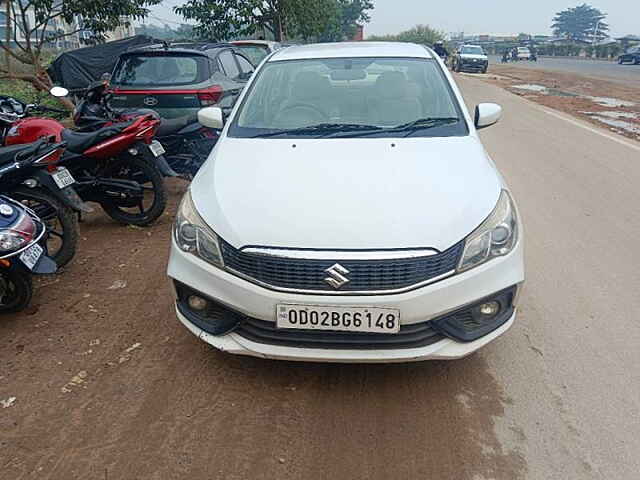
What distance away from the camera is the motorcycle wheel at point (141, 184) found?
5.22m

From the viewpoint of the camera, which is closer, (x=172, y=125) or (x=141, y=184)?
(x=141, y=184)

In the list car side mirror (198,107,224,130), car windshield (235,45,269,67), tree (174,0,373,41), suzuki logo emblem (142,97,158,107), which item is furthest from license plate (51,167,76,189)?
tree (174,0,373,41)

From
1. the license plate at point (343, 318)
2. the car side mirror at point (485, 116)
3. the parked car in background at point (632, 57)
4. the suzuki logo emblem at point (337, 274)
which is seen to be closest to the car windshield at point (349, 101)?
the car side mirror at point (485, 116)

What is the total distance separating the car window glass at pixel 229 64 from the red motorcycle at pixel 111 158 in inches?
115

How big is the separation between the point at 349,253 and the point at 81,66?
42.2 ft

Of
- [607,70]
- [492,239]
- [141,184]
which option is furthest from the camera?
[607,70]

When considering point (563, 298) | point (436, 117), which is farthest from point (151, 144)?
point (563, 298)

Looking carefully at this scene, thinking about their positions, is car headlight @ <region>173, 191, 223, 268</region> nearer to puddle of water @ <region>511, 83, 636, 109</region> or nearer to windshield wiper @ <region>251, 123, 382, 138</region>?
windshield wiper @ <region>251, 123, 382, 138</region>

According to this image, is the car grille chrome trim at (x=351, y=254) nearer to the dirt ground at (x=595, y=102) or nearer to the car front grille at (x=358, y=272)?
the car front grille at (x=358, y=272)

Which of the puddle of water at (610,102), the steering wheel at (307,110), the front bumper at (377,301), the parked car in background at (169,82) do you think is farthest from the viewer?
the puddle of water at (610,102)

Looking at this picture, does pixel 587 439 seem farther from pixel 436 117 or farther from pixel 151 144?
pixel 151 144

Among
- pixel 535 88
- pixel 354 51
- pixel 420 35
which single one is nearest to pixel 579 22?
pixel 420 35

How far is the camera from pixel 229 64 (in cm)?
808

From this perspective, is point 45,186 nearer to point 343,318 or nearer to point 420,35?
point 343,318
